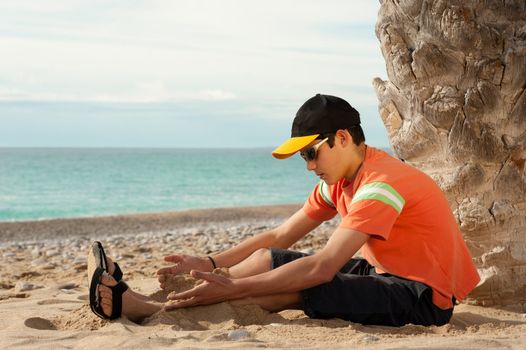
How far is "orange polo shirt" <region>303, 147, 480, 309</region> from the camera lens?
4426mm

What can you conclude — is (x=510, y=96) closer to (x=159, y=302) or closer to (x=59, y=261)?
(x=159, y=302)

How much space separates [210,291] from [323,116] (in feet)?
4.35

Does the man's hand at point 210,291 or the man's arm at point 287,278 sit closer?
the man's arm at point 287,278

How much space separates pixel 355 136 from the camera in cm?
467

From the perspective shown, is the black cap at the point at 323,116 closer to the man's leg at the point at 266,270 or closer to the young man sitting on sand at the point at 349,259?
the young man sitting on sand at the point at 349,259

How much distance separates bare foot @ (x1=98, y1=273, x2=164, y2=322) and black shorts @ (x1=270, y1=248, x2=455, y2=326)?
1.02 metres

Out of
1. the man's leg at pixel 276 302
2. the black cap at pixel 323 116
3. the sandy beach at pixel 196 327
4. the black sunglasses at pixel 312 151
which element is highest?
the black cap at pixel 323 116

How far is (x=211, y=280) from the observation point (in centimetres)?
450

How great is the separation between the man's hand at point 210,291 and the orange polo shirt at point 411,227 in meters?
0.84

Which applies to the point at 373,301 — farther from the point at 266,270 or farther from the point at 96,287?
the point at 96,287

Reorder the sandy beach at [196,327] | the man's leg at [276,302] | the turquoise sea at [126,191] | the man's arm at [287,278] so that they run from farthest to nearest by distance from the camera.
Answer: the turquoise sea at [126,191], the man's leg at [276,302], the man's arm at [287,278], the sandy beach at [196,327]

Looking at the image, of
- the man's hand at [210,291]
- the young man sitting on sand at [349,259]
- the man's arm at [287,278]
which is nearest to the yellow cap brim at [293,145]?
the young man sitting on sand at [349,259]

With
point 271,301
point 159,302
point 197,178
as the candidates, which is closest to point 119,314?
point 159,302

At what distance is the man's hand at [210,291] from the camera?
4.51 meters
